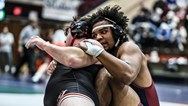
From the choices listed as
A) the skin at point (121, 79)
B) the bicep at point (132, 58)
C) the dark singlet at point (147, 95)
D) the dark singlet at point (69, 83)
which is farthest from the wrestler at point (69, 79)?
the dark singlet at point (147, 95)

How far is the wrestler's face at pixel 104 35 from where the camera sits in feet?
10.3

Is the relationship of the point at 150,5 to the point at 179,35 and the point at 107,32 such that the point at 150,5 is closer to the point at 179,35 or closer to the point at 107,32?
the point at 179,35

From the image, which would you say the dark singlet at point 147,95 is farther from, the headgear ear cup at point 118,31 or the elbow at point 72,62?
the elbow at point 72,62

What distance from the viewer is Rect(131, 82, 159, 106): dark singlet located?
10.9ft

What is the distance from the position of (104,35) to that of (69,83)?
497mm

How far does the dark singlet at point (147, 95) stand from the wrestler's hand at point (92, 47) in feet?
2.02

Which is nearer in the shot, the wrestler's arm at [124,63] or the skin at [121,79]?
the wrestler's arm at [124,63]

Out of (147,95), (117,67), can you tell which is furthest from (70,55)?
(147,95)

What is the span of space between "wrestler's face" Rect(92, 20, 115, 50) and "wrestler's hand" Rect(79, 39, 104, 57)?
0.79 ft

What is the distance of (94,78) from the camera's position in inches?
125

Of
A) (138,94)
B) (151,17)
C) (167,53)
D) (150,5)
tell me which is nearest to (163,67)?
(167,53)

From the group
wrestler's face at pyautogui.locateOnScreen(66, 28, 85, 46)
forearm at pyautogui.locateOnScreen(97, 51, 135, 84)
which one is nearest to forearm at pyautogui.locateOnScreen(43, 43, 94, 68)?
forearm at pyautogui.locateOnScreen(97, 51, 135, 84)

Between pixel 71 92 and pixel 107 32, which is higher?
pixel 107 32

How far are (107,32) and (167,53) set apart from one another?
9306mm
